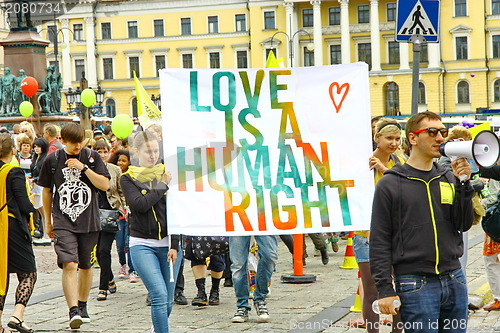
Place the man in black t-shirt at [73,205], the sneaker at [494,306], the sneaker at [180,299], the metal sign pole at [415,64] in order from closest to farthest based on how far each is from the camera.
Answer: the man in black t-shirt at [73,205], the sneaker at [494,306], the metal sign pole at [415,64], the sneaker at [180,299]

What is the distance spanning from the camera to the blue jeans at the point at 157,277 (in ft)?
20.1

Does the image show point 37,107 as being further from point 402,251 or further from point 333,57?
point 333,57

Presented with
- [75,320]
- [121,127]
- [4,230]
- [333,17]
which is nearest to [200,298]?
[75,320]

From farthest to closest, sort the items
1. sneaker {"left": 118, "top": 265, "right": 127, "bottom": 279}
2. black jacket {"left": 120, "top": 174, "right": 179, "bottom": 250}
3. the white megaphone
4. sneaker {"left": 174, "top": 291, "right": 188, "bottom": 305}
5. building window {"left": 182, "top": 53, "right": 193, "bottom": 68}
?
building window {"left": 182, "top": 53, "right": 193, "bottom": 68} → sneaker {"left": 118, "top": 265, "right": 127, "bottom": 279} → sneaker {"left": 174, "top": 291, "right": 188, "bottom": 305} → black jacket {"left": 120, "top": 174, "right": 179, "bottom": 250} → the white megaphone

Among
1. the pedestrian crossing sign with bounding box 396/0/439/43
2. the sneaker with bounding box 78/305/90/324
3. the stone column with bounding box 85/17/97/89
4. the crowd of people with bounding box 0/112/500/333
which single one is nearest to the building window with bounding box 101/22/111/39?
the stone column with bounding box 85/17/97/89

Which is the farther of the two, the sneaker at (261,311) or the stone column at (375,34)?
the stone column at (375,34)

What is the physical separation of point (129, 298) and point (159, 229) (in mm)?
3091

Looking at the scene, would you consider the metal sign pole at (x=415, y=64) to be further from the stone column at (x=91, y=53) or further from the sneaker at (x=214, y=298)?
the stone column at (x=91, y=53)

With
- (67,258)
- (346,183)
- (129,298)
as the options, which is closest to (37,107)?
(129,298)

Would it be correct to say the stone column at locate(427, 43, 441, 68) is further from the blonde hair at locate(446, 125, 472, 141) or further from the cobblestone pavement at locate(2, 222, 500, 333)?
the blonde hair at locate(446, 125, 472, 141)

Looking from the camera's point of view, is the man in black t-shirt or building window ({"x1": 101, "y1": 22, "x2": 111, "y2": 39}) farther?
building window ({"x1": 101, "y1": 22, "x2": 111, "y2": 39})

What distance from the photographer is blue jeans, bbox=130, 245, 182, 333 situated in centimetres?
612

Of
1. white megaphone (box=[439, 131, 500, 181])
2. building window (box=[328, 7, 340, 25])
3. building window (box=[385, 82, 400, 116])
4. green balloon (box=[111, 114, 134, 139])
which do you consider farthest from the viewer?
building window (box=[328, 7, 340, 25])

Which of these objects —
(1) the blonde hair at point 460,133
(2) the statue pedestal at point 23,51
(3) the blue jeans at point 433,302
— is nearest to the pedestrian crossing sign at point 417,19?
(1) the blonde hair at point 460,133
